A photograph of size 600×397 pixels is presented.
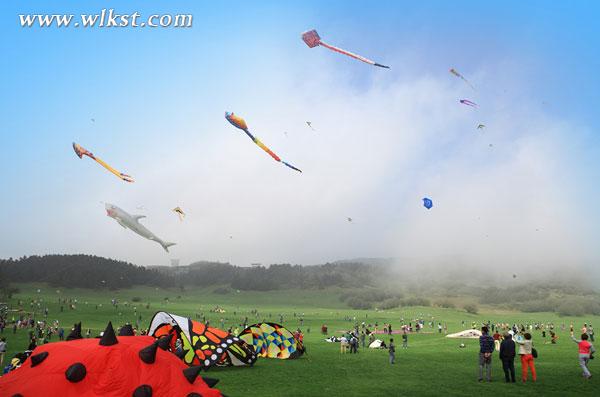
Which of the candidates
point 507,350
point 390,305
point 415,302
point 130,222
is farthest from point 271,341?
point 415,302

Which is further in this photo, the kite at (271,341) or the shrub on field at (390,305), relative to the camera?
the shrub on field at (390,305)

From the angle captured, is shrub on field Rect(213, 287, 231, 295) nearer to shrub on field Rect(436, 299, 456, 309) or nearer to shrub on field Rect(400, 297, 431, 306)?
shrub on field Rect(400, 297, 431, 306)

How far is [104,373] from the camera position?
6.77 meters

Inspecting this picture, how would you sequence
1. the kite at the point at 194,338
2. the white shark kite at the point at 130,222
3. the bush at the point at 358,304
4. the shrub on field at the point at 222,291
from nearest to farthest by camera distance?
the kite at the point at 194,338 → the white shark kite at the point at 130,222 → the bush at the point at 358,304 → the shrub on field at the point at 222,291

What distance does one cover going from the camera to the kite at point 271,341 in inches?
1013

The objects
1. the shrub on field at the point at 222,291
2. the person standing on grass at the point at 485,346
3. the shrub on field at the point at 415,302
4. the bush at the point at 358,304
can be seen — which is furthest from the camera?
the shrub on field at the point at 222,291

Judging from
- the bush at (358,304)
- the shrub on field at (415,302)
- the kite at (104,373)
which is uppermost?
the kite at (104,373)

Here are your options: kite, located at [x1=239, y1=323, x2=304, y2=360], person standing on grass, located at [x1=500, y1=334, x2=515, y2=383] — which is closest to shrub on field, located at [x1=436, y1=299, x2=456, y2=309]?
kite, located at [x1=239, y1=323, x2=304, y2=360]

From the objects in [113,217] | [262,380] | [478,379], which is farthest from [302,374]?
[113,217]

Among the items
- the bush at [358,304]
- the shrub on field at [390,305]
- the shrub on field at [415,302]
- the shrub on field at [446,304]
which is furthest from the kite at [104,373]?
the bush at [358,304]

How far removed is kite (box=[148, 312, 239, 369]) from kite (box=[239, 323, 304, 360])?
13.1 ft

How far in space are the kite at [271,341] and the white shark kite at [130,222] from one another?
1787cm

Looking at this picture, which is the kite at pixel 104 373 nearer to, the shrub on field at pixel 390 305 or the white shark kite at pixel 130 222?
the white shark kite at pixel 130 222

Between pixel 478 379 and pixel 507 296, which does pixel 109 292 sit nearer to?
pixel 507 296
